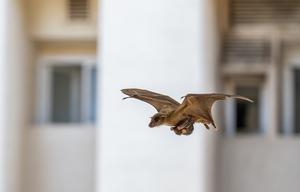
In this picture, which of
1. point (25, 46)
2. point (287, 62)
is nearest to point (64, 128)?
point (25, 46)

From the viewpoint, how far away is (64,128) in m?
5.62

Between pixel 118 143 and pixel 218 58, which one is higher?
pixel 218 58

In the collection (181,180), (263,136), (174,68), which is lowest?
(181,180)

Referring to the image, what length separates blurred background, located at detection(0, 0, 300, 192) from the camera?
16.0 ft

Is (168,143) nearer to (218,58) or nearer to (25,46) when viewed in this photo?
(218,58)

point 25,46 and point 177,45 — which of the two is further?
point 25,46

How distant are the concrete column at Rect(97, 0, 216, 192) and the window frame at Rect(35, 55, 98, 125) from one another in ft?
2.63

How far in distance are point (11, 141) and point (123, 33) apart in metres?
1.41

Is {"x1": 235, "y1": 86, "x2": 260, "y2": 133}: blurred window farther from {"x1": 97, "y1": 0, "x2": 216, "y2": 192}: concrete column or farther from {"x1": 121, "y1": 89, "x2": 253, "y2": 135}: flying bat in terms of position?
{"x1": 121, "y1": 89, "x2": 253, "y2": 135}: flying bat

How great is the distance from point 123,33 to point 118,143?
85cm

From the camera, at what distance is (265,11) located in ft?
17.8

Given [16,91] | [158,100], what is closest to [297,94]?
[16,91]

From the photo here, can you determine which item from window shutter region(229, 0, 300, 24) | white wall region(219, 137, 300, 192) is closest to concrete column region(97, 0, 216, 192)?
white wall region(219, 137, 300, 192)

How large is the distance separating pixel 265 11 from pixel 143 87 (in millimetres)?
1369
